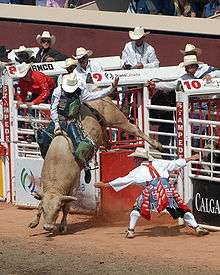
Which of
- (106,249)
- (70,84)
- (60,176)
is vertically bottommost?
(106,249)

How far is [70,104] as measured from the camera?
1734cm

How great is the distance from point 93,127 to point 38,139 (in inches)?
31.2

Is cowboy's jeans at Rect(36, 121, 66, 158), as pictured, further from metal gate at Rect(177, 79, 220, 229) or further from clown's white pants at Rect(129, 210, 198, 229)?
clown's white pants at Rect(129, 210, 198, 229)

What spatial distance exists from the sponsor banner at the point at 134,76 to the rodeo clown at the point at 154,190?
6.95 ft

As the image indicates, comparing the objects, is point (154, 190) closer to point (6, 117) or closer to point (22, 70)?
point (22, 70)

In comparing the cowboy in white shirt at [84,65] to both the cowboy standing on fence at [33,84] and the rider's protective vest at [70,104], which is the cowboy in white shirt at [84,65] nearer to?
the cowboy standing on fence at [33,84]

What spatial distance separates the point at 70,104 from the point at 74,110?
94 mm

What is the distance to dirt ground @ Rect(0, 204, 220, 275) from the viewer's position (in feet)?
48.8

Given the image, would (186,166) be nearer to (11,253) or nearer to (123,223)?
(123,223)

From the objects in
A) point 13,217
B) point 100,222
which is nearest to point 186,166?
point 100,222

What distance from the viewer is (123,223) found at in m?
17.8

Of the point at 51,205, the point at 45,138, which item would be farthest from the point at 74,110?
the point at 51,205

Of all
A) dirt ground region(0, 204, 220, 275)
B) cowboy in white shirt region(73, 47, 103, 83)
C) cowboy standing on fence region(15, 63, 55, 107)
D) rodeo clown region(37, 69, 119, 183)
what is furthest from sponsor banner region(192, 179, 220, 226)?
cowboy standing on fence region(15, 63, 55, 107)

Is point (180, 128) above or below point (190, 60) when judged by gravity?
below
